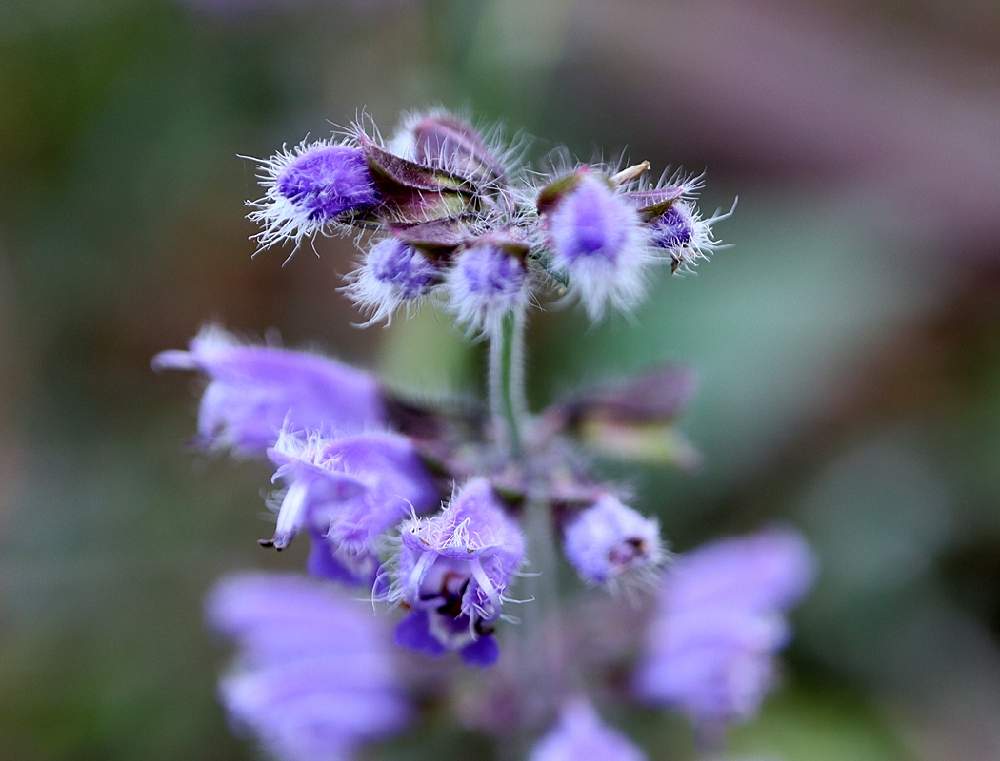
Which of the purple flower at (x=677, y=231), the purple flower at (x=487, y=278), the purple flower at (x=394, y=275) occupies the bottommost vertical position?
the purple flower at (x=487, y=278)

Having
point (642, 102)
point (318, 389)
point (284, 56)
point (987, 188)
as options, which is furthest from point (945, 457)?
point (284, 56)

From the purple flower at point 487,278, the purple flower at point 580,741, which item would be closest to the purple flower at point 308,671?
the purple flower at point 580,741

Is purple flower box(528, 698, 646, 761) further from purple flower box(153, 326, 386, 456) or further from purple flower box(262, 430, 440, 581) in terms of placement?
purple flower box(153, 326, 386, 456)

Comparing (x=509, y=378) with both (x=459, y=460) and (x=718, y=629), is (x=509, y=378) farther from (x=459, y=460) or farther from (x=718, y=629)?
(x=718, y=629)

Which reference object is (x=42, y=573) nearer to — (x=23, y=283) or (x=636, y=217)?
(x=23, y=283)

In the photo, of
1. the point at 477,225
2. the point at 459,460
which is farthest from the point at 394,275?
the point at 459,460

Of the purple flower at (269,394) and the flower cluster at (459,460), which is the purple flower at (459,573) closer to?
the flower cluster at (459,460)

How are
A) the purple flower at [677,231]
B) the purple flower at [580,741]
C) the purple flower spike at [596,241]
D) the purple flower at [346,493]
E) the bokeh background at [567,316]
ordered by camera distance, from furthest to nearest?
1. the bokeh background at [567,316]
2. the purple flower at [580,741]
3. the purple flower at [346,493]
4. the purple flower at [677,231]
5. the purple flower spike at [596,241]

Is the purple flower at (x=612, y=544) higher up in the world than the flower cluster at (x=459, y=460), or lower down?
lower down
